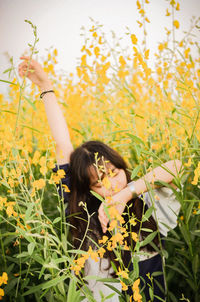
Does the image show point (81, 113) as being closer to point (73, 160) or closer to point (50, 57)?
point (50, 57)

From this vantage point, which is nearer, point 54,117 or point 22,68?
point 22,68

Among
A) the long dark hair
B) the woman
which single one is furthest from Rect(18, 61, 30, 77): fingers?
the long dark hair

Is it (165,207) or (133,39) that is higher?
(133,39)

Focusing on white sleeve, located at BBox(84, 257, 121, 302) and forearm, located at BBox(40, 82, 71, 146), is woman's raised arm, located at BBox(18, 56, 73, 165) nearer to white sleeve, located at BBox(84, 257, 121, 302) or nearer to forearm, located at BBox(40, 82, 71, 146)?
forearm, located at BBox(40, 82, 71, 146)

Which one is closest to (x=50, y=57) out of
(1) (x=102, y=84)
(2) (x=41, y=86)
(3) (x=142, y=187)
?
(1) (x=102, y=84)

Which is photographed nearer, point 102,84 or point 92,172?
point 92,172

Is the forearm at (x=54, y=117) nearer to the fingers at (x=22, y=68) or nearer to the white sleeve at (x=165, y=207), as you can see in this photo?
the fingers at (x=22, y=68)

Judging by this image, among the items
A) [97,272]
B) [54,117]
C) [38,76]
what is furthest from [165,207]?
[38,76]

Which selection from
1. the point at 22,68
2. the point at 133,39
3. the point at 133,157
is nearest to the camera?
the point at 133,39

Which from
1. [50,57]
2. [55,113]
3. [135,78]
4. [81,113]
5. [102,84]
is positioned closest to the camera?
[55,113]

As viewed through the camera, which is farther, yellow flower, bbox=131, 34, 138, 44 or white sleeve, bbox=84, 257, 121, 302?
white sleeve, bbox=84, 257, 121, 302

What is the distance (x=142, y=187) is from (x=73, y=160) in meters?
0.48

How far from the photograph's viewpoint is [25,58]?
4.18 feet

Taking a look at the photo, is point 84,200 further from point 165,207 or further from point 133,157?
point 133,157
